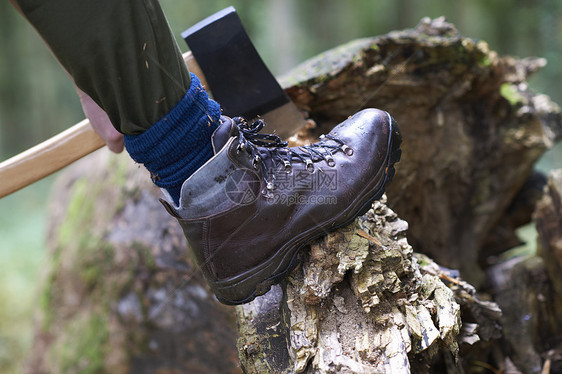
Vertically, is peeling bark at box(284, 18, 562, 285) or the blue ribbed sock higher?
the blue ribbed sock

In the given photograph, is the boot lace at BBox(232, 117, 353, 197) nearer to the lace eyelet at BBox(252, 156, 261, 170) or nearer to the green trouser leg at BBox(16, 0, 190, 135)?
the lace eyelet at BBox(252, 156, 261, 170)

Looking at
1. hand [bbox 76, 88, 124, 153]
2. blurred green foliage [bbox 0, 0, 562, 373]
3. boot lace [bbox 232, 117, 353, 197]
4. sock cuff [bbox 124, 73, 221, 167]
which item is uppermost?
sock cuff [bbox 124, 73, 221, 167]

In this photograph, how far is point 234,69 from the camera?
1.68 meters

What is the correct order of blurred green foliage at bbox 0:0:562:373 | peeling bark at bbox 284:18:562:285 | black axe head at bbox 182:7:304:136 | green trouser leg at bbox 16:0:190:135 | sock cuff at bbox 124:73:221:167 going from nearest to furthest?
green trouser leg at bbox 16:0:190:135 < sock cuff at bbox 124:73:221:167 < black axe head at bbox 182:7:304:136 < peeling bark at bbox 284:18:562:285 < blurred green foliage at bbox 0:0:562:373

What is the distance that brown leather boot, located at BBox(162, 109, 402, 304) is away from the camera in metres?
1.13

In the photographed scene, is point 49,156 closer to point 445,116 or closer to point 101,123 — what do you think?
point 101,123

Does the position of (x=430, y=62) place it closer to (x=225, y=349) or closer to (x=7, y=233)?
(x=225, y=349)

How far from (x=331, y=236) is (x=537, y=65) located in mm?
1906

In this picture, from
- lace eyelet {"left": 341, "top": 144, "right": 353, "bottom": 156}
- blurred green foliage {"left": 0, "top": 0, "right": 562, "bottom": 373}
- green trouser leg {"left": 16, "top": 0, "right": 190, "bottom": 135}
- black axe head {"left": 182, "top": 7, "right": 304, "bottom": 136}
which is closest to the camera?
green trouser leg {"left": 16, "top": 0, "right": 190, "bottom": 135}

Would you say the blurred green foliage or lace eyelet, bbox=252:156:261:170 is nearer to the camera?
lace eyelet, bbox=252:156:261:170

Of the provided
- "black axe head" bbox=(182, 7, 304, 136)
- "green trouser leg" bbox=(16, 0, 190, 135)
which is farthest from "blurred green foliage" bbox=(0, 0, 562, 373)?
"green trouser leg" bbox=(16, 0, 190, 135)

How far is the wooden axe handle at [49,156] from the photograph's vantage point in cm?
159

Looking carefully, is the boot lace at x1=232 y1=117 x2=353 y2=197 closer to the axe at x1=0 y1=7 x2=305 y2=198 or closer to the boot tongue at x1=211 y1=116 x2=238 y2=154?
the boot tongue at x1=211 y1=116 x2=238 y2=154

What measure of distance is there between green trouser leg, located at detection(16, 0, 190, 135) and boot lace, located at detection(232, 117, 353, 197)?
22 cm
